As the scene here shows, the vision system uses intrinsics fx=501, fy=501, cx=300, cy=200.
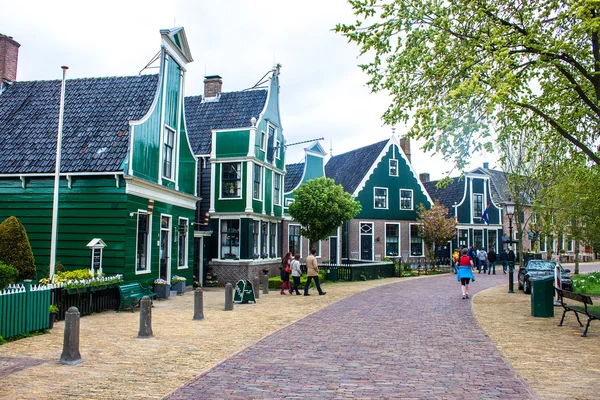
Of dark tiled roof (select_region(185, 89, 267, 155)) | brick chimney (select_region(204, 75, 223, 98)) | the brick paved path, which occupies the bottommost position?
the brick paved path

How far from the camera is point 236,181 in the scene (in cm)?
2575

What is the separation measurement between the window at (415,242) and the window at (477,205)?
6.85 metres

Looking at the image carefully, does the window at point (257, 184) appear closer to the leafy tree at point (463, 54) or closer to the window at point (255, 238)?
the window at point (255, 238)

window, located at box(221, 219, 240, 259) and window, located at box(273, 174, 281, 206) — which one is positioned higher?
window, located at box(273, 174, 281, 206)

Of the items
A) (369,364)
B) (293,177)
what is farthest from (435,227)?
(369,364)

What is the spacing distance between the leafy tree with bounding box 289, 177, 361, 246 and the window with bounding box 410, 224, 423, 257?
41.3 feet

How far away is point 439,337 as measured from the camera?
10.7m

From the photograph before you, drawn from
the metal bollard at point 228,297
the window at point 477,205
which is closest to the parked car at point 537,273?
the metal bollard at point 228,297

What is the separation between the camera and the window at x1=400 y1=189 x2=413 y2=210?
39.1 metres

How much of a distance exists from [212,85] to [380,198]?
15944mm

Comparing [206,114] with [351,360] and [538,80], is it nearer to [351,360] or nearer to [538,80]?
[538,80]

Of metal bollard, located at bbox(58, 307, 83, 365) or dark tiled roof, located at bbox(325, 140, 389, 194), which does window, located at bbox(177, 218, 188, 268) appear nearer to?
metal bollard, located at bbox(58, 307, 83, 365)

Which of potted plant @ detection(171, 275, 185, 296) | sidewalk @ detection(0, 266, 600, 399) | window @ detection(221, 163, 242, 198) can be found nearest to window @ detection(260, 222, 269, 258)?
window @ detection(221, 163, 242, 198)

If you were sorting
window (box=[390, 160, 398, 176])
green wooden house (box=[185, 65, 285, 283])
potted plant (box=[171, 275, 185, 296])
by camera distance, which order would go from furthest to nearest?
1. window (box=[390, 160, 398, 176])
2. green wooden house (box=[185, 65, 285, 283])
3. potted plant (box=[171, 275, 185, 296])
